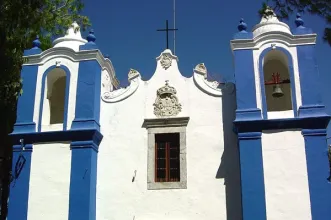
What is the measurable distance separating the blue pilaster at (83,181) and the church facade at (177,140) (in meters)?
0.02

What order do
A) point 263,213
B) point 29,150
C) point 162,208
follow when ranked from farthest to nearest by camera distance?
point 29,150 < point 162,208 < point 263,213

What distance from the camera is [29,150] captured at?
499 inches

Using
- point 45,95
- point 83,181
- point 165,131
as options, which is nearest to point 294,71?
point 165,131

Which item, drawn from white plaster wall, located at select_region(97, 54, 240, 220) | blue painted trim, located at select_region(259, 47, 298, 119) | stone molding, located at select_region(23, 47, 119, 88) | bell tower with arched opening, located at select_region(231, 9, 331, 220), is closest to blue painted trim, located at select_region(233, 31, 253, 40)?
bell tower with arched opening, located at select_region(231, 9, 331, 220)

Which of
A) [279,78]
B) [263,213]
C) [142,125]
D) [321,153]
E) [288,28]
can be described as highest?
[288,28]

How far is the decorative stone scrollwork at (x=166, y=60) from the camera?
13375mm

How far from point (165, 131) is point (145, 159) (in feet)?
2.83

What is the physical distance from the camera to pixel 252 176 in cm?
1128

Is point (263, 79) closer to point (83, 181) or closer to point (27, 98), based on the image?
point (83, 181)

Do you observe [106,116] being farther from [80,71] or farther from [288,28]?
[288,28]

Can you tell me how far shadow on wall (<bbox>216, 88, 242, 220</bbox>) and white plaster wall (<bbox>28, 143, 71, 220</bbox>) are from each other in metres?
3.71

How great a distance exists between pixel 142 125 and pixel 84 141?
4.93 ft

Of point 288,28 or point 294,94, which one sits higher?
point 288,28

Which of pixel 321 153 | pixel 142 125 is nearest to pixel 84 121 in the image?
pixel 142 125
